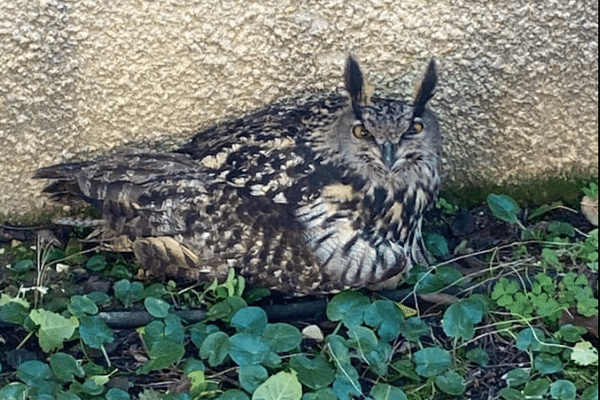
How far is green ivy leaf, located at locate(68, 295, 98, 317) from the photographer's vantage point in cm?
239

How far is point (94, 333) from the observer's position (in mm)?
2336

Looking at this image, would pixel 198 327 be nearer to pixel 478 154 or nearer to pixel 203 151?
pixel 203 151

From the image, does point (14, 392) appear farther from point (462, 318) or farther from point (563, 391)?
point (563, 391)

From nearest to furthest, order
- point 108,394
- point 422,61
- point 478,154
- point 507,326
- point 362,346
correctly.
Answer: point 108,394, point 362,346, point 507,326, point 422,61, point 478,154

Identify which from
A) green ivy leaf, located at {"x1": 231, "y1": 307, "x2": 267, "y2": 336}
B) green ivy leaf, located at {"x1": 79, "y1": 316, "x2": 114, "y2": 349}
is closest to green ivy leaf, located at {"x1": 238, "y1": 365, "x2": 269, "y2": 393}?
green ivy leaf, located at {"x1": 231, "y1": 307, "x2": 267, "y2": 336}

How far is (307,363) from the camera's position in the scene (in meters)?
2.30

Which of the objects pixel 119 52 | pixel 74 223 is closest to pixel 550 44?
pixel 119 52

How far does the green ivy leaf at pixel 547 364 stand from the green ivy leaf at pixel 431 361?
0.22 m

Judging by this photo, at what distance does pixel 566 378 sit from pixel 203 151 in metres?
1.11

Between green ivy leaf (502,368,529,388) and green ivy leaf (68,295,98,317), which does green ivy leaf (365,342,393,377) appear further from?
green ivy leaf (68,295,98,317)

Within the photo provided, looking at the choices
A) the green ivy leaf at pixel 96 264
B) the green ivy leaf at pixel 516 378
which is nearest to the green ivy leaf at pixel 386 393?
the green ivy leaf at pixel 516 378

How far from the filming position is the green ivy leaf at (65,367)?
223 cm

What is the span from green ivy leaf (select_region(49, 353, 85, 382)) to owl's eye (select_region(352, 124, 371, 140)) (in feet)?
2.87

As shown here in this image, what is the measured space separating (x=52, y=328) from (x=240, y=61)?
87cm
